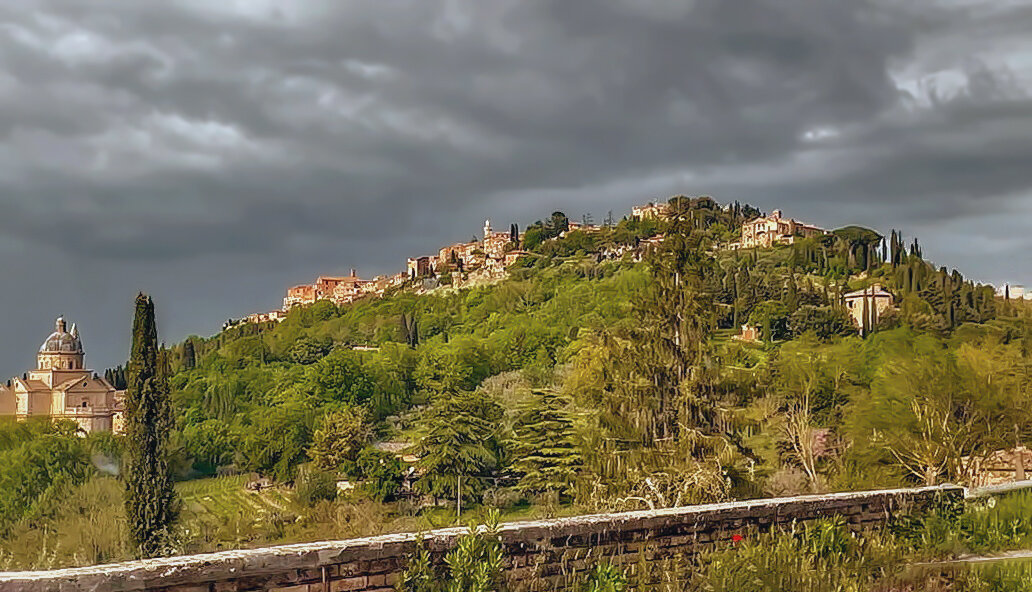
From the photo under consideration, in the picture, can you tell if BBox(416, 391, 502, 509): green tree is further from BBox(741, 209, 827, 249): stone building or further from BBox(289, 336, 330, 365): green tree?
BBox(741, 209, 827, 249): stone building

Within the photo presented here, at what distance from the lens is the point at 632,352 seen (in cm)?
2330

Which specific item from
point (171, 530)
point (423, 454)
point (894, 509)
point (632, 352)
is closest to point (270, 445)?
point (423, 454)

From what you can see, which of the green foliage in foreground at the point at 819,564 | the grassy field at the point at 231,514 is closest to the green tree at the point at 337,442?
the grassy field at the point at 231,514

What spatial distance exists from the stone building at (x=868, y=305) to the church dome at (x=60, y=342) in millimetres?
69045

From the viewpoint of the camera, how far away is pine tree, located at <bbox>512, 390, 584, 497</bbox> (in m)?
36.0

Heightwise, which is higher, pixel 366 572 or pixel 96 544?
pixel 366 572

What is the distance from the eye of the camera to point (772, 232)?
4542 inches

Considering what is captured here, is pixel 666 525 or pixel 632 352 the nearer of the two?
pixel 666 525

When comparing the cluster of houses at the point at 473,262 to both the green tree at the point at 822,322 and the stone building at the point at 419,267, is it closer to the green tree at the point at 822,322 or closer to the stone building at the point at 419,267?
the stone building at the point at 419,267

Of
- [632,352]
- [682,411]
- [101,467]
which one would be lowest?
[101,467]

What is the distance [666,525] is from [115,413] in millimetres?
76742

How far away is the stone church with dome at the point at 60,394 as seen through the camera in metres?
72.1

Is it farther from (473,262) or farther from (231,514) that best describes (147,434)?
(473,262)

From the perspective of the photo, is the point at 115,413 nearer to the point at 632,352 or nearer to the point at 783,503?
the point at 632,352
